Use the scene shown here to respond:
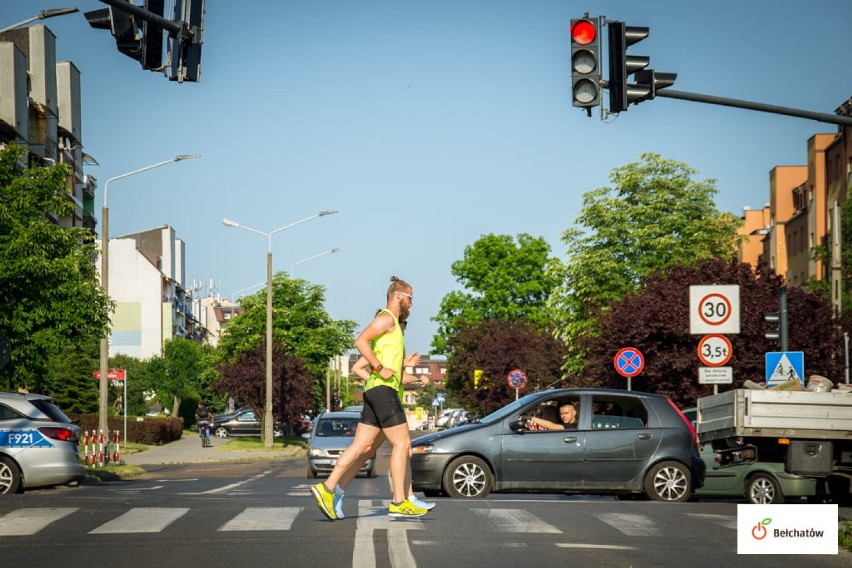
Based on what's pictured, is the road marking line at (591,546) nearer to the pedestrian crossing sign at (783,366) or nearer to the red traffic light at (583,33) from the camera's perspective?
the red traffic light at (583,33)

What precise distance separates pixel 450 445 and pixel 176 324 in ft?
412

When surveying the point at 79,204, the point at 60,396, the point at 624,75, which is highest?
the point at 79,204

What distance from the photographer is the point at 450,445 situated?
60.0 feet

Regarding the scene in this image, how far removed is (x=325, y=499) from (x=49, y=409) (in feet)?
34.6

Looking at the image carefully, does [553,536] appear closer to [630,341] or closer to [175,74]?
[175,74]

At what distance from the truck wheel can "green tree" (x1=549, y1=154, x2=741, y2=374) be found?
4317cm

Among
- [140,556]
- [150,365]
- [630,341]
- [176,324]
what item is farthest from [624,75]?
[176,324]

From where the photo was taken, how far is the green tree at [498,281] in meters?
93.8

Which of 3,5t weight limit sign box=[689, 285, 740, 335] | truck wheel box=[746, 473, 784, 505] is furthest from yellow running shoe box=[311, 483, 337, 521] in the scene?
3,5t weight limit sign box=[689, 285, 740, 335]

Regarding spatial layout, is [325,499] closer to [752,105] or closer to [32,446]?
[752,105]

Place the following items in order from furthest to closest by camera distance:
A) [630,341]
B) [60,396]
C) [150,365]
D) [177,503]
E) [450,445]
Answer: [150,365]
[60,396]
[630,341]
[450,445]
[177,503]

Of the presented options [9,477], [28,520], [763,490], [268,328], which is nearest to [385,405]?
[28,520]

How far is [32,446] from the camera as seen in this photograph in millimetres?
20266

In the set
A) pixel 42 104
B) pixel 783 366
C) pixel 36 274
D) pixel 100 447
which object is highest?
pixel 42 104
